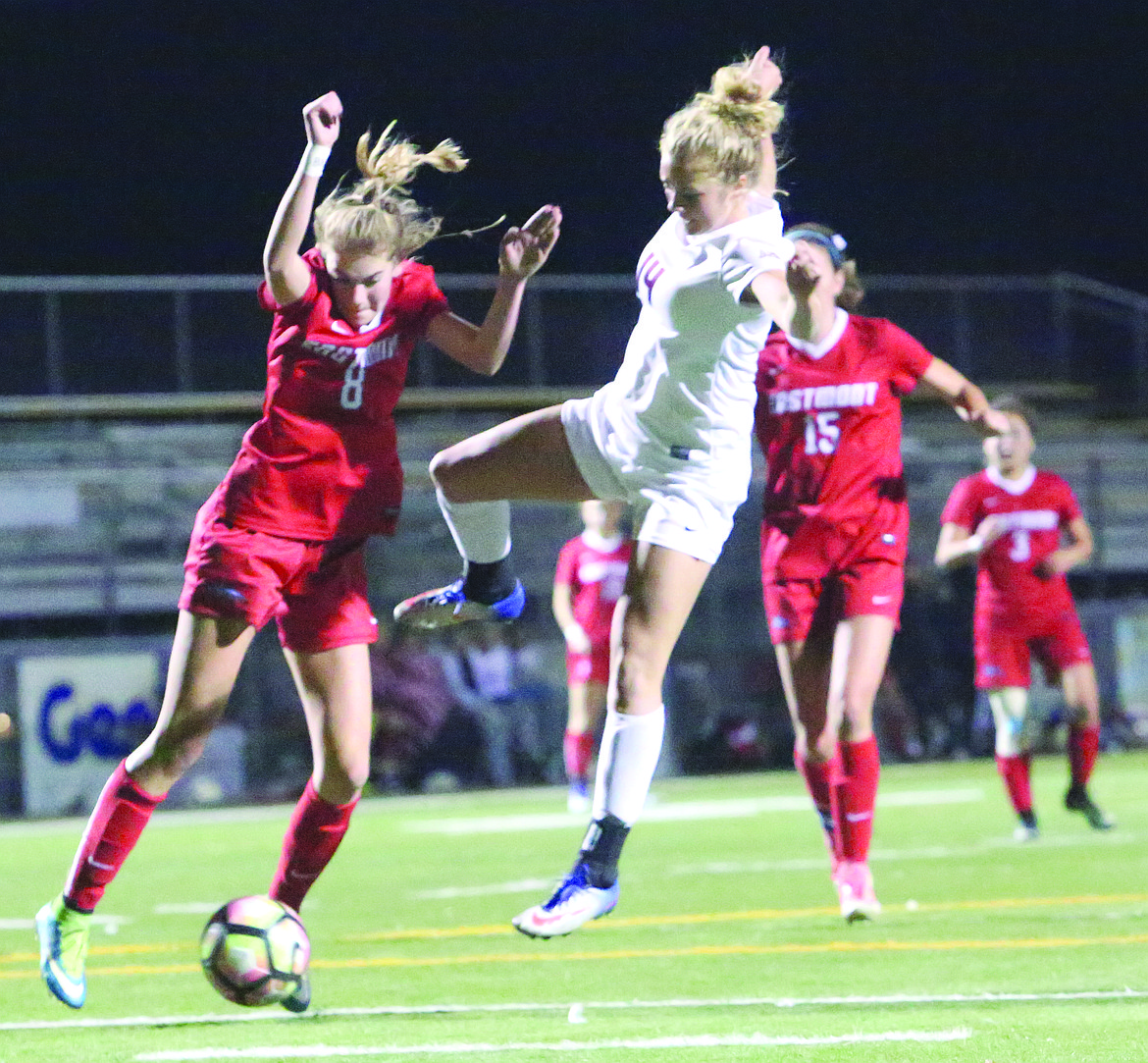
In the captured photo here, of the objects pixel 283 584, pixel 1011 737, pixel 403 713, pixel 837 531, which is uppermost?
pixel 283 584

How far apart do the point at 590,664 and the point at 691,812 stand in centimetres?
131

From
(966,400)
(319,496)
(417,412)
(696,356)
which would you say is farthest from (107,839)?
(417,412)

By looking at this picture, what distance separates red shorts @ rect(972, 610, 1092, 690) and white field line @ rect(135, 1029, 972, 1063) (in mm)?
6014

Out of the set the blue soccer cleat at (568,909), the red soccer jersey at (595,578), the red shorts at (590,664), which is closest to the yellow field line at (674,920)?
the blue soccer cleat at (568,909)

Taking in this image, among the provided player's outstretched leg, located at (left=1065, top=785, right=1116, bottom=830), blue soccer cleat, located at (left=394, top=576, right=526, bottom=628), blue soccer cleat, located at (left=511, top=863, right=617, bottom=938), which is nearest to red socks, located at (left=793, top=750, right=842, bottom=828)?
blue soccer cleat, located at (left=394, top=576, right=526, bottom=628)

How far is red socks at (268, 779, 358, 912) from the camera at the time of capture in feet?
18.5

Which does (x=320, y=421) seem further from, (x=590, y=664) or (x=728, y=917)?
(x=590, y=664)

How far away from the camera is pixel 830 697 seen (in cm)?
713

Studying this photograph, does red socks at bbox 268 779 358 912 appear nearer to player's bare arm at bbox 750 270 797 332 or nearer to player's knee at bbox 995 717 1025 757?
player's bare arm at bbox 750 270 797 332

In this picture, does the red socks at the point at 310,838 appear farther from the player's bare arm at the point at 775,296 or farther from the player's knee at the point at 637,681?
the player's bare arm at the point at 775,296

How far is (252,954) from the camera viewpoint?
4793 millimetres

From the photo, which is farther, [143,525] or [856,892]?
[143,525]

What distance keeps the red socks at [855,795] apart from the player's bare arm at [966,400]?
4.29 feet

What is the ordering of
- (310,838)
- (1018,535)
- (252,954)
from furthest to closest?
(1018,535) → (310,838) → (252,954)
